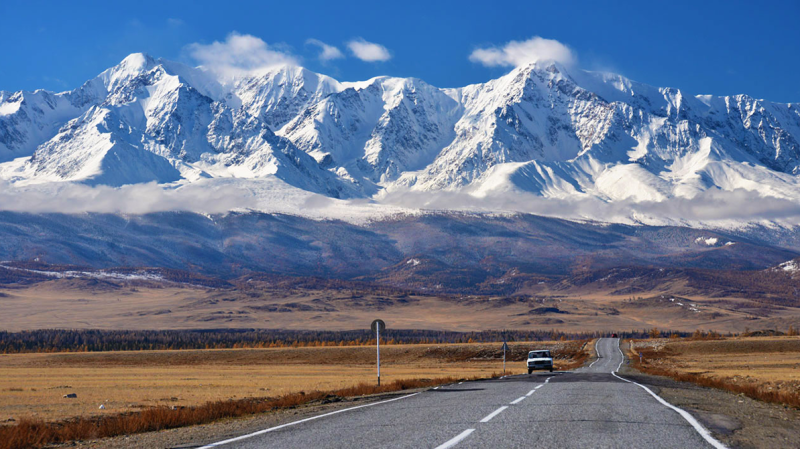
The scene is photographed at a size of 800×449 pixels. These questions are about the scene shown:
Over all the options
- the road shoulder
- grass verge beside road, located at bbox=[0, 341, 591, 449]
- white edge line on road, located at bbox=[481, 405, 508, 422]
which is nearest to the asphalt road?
white edge line on road, located at bbox=[481, 405, 508, 422]

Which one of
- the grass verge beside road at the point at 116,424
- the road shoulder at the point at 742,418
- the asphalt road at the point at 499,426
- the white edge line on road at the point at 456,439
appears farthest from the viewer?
the grass verge beside road at the point at 116,424

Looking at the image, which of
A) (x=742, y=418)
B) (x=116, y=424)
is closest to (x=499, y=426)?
(x=742, y=418)

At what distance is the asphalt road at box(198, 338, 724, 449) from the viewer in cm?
1595

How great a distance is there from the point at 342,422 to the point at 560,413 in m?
5.82

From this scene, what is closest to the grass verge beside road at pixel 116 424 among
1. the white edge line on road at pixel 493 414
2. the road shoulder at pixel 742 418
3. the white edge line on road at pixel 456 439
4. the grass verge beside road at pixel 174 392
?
the grass verge beside road at pixel 174 392

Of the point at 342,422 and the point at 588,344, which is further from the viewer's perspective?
the point at 588,344

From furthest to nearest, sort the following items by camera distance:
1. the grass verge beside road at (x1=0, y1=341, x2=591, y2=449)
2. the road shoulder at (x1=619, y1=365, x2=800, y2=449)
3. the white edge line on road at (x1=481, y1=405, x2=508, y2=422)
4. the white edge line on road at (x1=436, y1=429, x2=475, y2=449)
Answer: the grass verge beside road at (x1=0, y1=341, x2=591, y2=449) < the white edge line on road at (x1=481, y1=405, x2=508, y2=422) < the road shoulder at (x1=619, y1=365, x2=800, y2=449) < the white edge line on road at (x1=436, y1=429, x2=475, y2=449)

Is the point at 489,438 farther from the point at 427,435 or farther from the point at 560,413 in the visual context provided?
the point at 560,413

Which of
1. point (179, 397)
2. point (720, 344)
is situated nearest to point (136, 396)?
point (179, 397)

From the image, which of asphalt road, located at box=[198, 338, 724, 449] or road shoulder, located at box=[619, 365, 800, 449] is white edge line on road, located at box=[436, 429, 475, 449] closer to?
asphalt road, located at box=[198, 338, 724, 449]

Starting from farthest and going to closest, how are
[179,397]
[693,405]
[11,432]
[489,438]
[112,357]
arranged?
[112,357] < [179,397] < [693,405] < [11,432] < [489,438]

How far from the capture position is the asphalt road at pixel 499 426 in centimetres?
1595

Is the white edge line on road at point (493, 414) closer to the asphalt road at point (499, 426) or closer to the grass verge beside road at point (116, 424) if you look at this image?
the asphalt road at point (499, 426)

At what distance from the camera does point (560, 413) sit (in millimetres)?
20812
